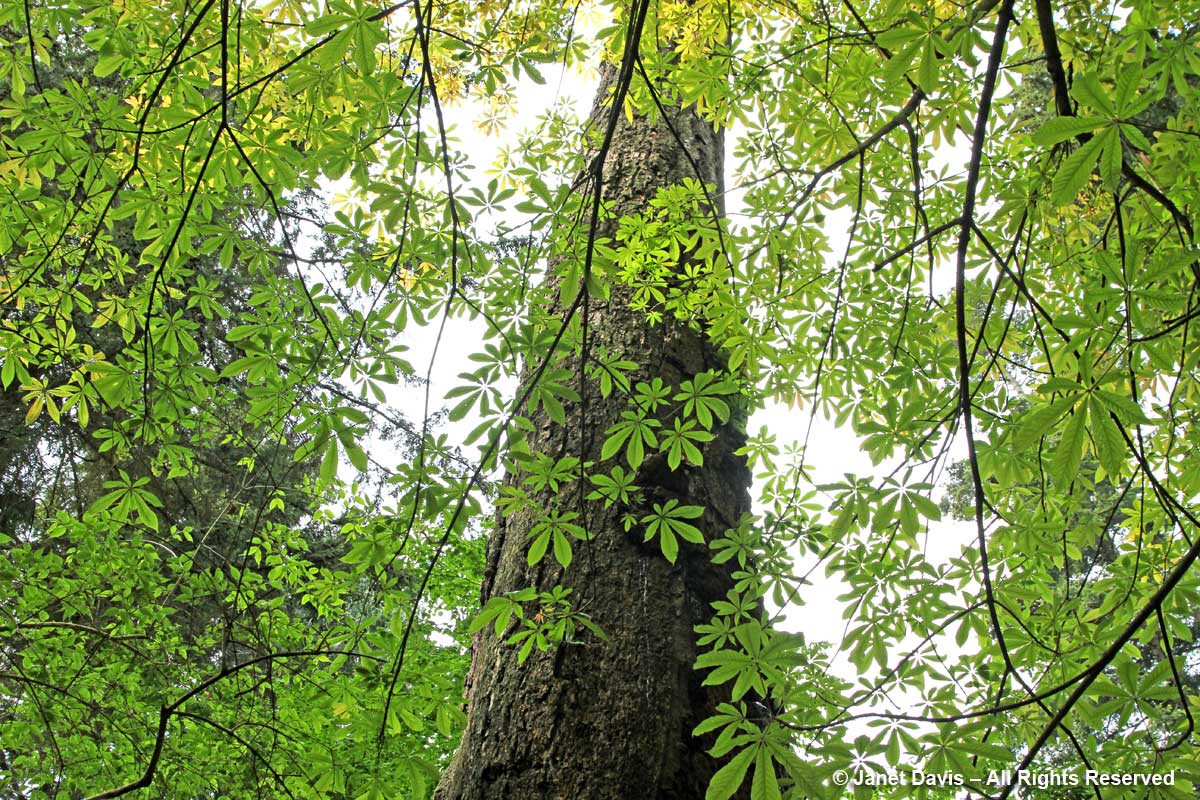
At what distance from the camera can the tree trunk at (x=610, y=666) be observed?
1528 mm

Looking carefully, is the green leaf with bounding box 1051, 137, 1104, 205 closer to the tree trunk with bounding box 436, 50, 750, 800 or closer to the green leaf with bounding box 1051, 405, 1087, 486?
the green leaf with bounding box 1051, 405, 1087, 486

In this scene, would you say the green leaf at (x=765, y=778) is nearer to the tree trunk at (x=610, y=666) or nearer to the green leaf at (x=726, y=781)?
the green leaf at (x=726, y=781)

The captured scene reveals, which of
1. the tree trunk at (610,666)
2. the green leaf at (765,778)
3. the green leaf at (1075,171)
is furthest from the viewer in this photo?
Answer: the tree trunk at (610,666)

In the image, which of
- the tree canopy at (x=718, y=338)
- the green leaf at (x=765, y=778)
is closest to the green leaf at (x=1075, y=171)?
the tree canopy at (x=718, y=338)

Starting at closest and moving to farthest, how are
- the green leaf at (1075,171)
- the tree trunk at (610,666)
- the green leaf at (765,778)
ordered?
the green leaf at (1075,171)
the green leaf at (765,778)
the tree trunk at (610,666)

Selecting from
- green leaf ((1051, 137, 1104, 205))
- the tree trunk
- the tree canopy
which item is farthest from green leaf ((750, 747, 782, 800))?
green leaf ((1051, 137, 1104, 205))

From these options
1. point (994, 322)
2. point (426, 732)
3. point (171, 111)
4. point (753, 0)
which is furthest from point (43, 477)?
point (994, 322)

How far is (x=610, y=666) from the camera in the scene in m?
1.64

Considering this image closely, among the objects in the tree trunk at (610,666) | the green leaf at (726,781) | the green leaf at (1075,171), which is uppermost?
the green leaf at (1075,171)

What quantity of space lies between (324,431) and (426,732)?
12.6 ft

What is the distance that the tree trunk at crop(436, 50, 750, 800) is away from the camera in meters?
1.53

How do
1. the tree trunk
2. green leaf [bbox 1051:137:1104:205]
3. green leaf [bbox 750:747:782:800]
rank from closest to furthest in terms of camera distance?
1. green leaf [bbox 1051:137:1104:205]
2. green leaf [bbox 750:747:782:800]
3. the tree trunk

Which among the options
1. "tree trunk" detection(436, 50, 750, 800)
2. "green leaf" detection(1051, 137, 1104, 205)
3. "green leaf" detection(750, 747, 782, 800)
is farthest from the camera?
"tree trunk" detection(436, 50, 750, 800)

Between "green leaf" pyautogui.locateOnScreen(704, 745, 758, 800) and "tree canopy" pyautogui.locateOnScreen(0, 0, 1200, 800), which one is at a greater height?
"tree canopy" pyautogui.locateOnScreen(0, 0, 1200, 800)
